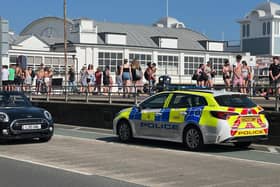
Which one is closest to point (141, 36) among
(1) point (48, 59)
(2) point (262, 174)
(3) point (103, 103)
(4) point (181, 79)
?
(4) point (181, 79)

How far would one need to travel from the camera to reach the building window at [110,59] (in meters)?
60.2

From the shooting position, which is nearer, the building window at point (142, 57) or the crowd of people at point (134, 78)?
the crowd of people at point (134, 78)

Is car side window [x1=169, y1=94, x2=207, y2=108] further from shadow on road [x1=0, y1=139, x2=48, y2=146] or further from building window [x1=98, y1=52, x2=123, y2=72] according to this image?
building window [x1=98, y1=52, x2=123, y2=72]

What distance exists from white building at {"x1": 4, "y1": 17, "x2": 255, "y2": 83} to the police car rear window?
4013cm

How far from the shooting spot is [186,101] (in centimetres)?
1362

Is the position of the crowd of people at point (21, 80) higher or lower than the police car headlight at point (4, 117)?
higher

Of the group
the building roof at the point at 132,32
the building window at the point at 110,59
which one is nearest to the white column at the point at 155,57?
the building roof at the point at 132,32

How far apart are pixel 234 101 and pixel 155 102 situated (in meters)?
2.32

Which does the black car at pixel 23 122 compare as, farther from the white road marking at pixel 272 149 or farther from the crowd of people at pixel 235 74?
the crowd of people at pixel 235 74

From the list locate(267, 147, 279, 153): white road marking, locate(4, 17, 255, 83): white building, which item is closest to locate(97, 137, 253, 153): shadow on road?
locate(267, 147, 279, 153): white road marking

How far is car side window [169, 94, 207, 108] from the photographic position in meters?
13.3

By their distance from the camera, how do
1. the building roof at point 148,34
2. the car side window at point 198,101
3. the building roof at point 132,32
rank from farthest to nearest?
the building roof at point 148,34 → the building roof at point 132,32 → the car side window at point 198,101

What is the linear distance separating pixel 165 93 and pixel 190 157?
2.71 metres

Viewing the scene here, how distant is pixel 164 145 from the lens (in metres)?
14.6
